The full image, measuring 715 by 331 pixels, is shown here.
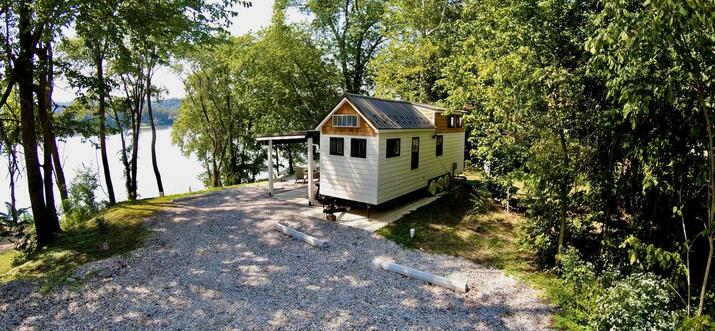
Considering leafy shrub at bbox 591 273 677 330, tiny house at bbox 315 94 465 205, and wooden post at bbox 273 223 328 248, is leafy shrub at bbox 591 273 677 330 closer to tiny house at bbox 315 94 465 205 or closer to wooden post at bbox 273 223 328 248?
wooden post at bbox 273 223 328 248

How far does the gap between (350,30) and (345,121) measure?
12.2m

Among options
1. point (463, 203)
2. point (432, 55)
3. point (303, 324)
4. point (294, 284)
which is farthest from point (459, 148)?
point (303, 324)

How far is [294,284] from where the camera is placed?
7227 millimetres

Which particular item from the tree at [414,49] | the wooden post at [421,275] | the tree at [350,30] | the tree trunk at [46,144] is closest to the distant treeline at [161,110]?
the tree trunk at [46,144]

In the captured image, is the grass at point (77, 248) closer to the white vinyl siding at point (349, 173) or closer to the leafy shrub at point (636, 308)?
the white vinyl siding at point (349, 173)

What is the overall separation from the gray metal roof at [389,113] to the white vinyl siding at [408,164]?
27 centimetres

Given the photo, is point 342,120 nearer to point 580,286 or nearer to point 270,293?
point 270,293

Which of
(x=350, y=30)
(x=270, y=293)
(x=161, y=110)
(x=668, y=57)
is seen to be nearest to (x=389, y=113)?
(x=270, y=293)

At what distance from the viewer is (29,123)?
32.8 ft

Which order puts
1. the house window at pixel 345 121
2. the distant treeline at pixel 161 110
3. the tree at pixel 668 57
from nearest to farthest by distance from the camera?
the tree at pixel 668 57 < the house window at pixel 345 121 < the distant treeline at pixel 161 110

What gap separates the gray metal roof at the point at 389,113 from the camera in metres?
11.1

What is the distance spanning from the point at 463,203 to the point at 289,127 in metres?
12.3

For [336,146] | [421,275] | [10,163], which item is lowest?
[421,275]

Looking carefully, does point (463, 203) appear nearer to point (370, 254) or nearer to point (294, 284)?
point (370, 254)
